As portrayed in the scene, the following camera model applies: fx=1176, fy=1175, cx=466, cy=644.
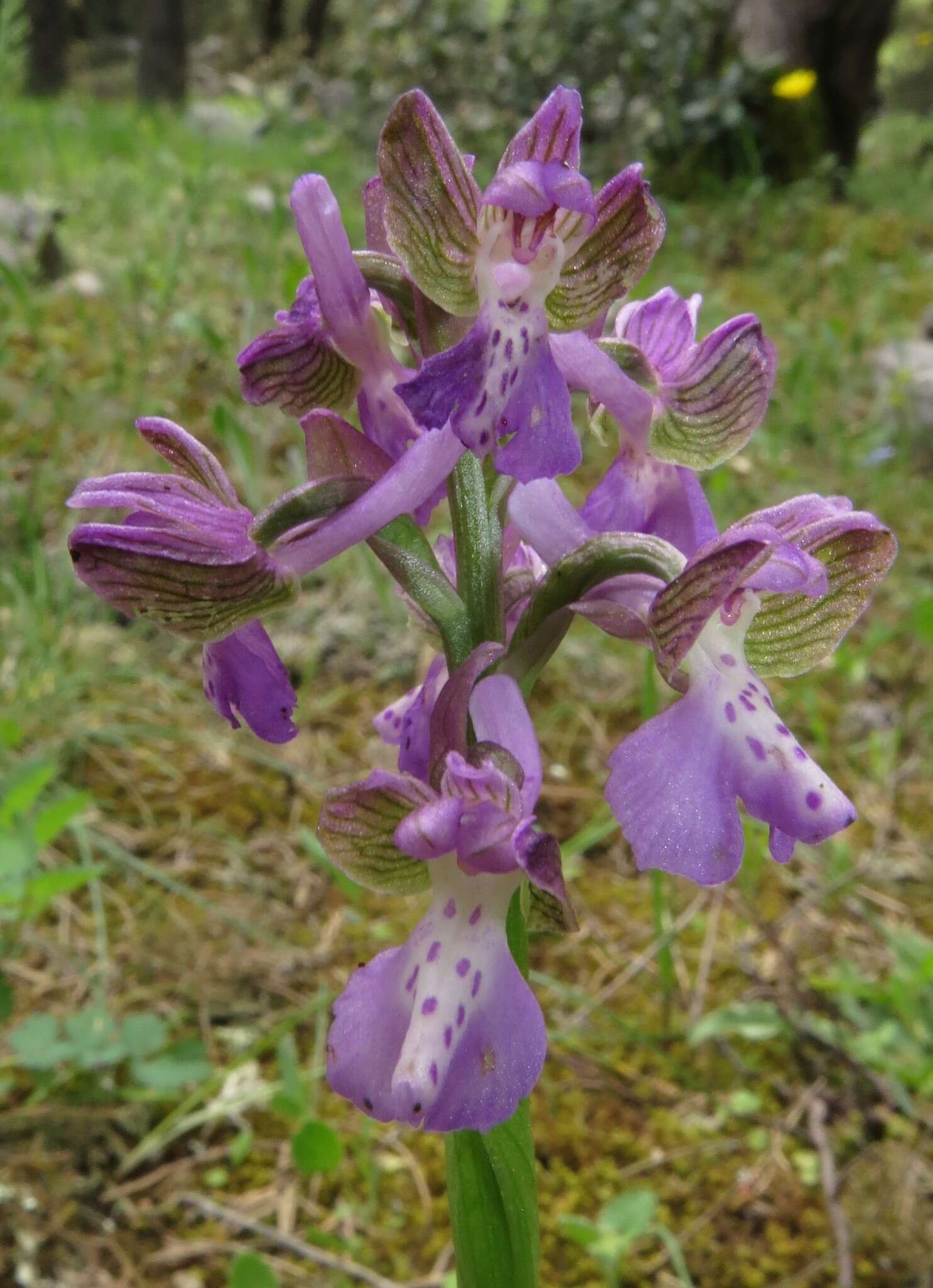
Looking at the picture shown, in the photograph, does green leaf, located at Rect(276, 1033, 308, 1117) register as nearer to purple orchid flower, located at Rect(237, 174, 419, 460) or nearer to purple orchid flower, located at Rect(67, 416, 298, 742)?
purple orchid flower, located at Rect(67, 416, 298, 742)

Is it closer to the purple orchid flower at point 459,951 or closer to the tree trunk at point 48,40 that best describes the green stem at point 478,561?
the purple orchid flower at point 459,951

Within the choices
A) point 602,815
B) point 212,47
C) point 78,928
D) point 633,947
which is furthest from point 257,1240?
point 212,47

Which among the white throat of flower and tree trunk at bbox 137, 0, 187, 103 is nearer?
the white throat of flower

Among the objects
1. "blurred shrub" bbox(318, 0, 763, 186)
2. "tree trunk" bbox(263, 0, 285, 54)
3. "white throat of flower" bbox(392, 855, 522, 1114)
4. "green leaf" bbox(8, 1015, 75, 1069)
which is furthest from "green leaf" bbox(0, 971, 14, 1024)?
"tree trunk" bbox(263, 0, 285, 54)

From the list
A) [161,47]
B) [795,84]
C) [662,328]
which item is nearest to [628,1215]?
[662,328]

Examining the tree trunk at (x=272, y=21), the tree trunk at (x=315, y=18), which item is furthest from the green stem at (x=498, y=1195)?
the tree trunk at (x=272, y=21)
